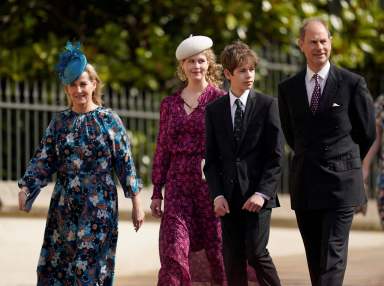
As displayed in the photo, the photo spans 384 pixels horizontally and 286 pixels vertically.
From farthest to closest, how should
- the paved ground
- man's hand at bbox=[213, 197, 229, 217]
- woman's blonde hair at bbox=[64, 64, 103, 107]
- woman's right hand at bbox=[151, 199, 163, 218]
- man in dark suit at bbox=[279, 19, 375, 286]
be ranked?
the paved ground < woman's right hand at bbox=[151, 199, 163, 218] < woman's blonde hair at bbox=[64, 64, 103, 107] < man's hand at bbox=[213, 197, 229, 217] < man in dark suit at bbox=[279, 19, 375, 286]

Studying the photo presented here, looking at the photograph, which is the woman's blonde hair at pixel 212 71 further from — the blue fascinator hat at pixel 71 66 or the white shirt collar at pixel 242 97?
the blue fascinator hat at pixel 71 66

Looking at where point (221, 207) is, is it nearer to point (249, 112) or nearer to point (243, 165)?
point (243, 165)

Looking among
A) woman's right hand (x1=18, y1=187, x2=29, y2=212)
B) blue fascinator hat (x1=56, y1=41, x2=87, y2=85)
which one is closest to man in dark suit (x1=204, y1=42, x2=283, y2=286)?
blue fascinator hat (x1=56, y1=41, x2=87, y2=85)

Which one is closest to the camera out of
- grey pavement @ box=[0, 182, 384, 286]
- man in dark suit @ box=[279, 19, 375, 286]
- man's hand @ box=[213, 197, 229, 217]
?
man in dark suit @ box=[279, 19, 375, 286]

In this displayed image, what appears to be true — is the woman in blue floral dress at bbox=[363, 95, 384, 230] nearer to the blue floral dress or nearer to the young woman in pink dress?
the young woman in pink dress

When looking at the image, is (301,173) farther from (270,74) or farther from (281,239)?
(270,74)

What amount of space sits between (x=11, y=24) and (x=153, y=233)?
15.4 ft

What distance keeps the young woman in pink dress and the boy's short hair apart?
0.53 meters

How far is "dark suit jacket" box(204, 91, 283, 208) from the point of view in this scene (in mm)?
8055

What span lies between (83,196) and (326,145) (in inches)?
55.3

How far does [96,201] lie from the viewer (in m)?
8.18

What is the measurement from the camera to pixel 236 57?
820 cm

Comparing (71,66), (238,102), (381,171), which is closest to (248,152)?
(238,102)

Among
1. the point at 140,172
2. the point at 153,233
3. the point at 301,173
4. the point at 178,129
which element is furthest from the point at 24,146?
the point at 301,173
